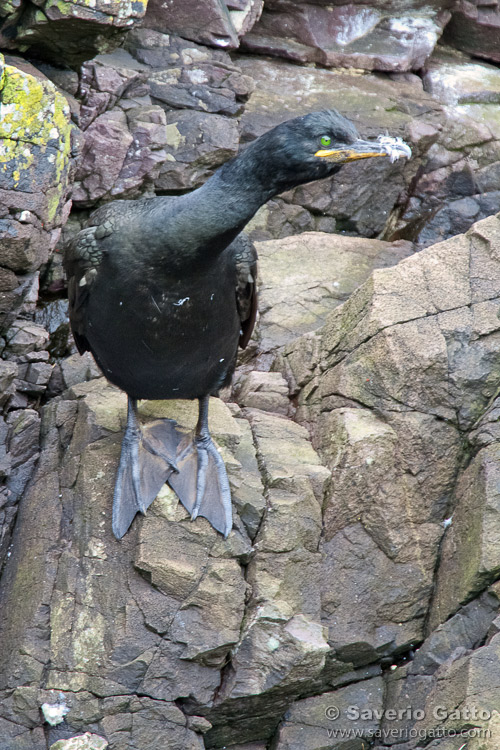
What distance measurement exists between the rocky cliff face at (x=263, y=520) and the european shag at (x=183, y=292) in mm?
176

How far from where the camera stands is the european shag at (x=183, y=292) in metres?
3.69

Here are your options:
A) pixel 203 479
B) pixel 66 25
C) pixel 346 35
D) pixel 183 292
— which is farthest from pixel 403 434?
pixel 346 35

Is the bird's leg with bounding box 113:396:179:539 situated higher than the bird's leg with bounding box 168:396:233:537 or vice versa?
the bird's leg with bounding box 168:396:233:537

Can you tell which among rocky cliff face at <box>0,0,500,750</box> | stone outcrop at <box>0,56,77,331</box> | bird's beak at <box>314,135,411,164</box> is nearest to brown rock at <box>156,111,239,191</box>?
rocky cliff face at <box>0,0,500,750</box>

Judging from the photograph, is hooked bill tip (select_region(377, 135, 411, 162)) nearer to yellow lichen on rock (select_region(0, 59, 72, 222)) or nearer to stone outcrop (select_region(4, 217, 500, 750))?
stone outcrop (select_region(4, 217, 500, 750))

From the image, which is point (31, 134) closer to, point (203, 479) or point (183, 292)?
point (183, 292)

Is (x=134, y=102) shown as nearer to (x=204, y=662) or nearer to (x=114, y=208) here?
(x=114, y=208)

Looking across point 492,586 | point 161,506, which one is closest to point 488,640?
point 492,586

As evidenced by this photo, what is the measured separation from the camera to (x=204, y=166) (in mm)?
8031

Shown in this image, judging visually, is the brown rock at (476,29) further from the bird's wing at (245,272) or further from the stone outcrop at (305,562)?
the bird's wing at (245,272)

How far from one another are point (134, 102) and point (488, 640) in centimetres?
544

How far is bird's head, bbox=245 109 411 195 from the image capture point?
3.61m

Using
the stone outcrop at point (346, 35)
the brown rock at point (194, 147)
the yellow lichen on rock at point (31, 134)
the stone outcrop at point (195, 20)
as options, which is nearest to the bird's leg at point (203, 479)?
the yellow lichen on rock at point (31, 134)

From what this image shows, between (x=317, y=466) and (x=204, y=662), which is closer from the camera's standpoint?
(x=204, y=662)
